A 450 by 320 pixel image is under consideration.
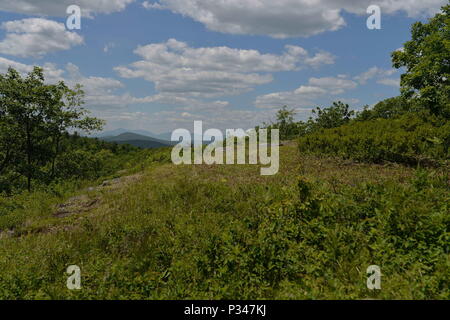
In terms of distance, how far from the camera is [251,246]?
15.3 feet

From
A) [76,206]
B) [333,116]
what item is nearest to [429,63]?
[333,116]

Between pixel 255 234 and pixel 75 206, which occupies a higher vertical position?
pixel 255 234

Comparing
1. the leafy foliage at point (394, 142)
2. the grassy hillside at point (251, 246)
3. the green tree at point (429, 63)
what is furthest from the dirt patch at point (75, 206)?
the green tree at point (429, 63)

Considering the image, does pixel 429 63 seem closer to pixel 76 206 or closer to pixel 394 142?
pixel 394 142

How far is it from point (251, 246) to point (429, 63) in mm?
22507

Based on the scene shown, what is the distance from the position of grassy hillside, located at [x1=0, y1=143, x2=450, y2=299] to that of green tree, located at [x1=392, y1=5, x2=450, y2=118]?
1598cm

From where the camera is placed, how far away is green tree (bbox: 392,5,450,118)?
62.1 ft

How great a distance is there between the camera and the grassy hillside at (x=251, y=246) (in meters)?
3.81

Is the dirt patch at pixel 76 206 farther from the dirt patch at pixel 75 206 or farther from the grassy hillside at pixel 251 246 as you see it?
the grassy hillside at pixel 251 246

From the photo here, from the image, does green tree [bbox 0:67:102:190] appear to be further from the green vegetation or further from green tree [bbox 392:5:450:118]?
green tree [bbox 392:5:450:118]

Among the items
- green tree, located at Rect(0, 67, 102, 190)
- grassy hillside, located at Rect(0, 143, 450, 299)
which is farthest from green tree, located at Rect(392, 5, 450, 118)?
green tree, located at Rect(0, 67, 102, 190)

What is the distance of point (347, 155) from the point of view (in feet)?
35.5
